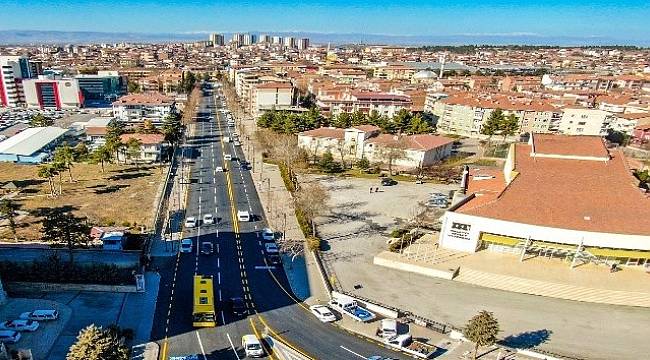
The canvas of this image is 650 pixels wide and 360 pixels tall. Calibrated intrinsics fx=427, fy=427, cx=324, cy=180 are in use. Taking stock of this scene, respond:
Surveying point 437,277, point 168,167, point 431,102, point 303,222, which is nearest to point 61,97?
point 168,167

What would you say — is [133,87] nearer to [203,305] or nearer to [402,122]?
[402,122]

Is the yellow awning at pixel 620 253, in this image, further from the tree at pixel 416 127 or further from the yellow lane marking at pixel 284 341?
the tree at pixel 416 127

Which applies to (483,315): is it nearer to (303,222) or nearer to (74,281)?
(303,222)

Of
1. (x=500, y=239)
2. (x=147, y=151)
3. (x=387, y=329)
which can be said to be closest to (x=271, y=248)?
(x=387, y=329)

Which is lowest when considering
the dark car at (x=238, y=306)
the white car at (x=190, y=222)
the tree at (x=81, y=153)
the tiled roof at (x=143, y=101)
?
the tree at (x=81, y=153)

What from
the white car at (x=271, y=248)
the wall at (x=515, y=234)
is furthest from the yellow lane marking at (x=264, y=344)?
the wall at (x=515, y=234)

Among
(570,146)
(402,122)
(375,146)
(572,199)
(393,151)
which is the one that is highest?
(570,146)

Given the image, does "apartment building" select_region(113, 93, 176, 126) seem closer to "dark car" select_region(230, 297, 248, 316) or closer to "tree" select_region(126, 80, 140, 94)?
"tree" select_region(126, 80, 140, 94)
